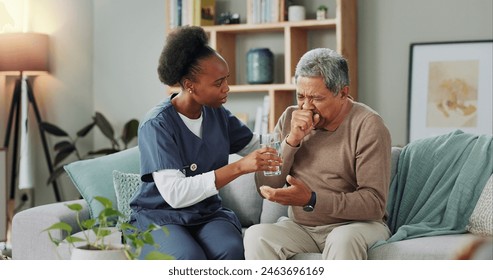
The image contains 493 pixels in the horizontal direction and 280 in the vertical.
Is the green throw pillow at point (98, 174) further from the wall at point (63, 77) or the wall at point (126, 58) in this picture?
the wall at point (126, 58)

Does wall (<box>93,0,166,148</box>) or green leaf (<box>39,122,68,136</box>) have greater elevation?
wall (<box>93,0,166,148</box>)

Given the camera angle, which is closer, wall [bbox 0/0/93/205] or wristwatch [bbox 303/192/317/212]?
wristwatch [bbox 303/192/317/212]

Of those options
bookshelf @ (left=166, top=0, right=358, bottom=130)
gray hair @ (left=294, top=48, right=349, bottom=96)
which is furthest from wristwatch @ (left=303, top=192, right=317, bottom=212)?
bookshelf @ (left=166, top=0, right=358, bottom=130)

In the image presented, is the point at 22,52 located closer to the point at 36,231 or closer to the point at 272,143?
the point at 36,231

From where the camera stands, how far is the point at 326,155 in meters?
2.77

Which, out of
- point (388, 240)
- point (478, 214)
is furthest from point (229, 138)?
point (478, 214)

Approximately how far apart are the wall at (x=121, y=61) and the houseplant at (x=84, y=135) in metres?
0.11

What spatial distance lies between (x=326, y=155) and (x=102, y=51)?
3.36m

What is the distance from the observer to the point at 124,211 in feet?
10.2

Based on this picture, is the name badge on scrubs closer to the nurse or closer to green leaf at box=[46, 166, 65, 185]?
the nurse

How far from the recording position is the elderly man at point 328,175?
2633 mm

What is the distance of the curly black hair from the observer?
280 centimetres

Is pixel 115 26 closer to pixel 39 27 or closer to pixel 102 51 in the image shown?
pixel 102 51
